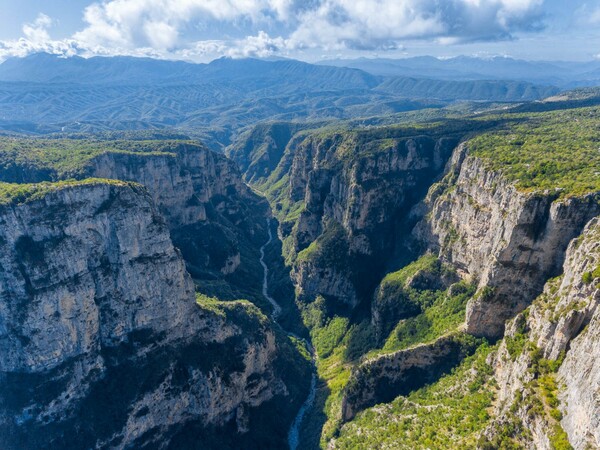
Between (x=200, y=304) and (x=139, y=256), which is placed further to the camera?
(x=200, y=304)

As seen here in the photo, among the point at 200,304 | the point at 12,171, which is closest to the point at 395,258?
the point at 200,304

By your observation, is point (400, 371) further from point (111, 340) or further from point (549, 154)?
point (111, 340)

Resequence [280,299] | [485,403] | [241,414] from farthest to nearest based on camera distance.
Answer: [280,299] → [241,414] → [485,403]

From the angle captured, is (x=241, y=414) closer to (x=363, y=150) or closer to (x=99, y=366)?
(x=99, y=366)

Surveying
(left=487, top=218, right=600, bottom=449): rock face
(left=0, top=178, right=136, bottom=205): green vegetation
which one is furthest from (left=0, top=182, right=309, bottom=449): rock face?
(left=487, top=218, right=600, bottom=449): rock face

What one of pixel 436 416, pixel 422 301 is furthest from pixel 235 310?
pixel 436 416

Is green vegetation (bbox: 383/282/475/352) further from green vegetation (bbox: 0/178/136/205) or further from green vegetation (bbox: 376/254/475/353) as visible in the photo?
green vegetation (bbox: 0/178/136/205)
